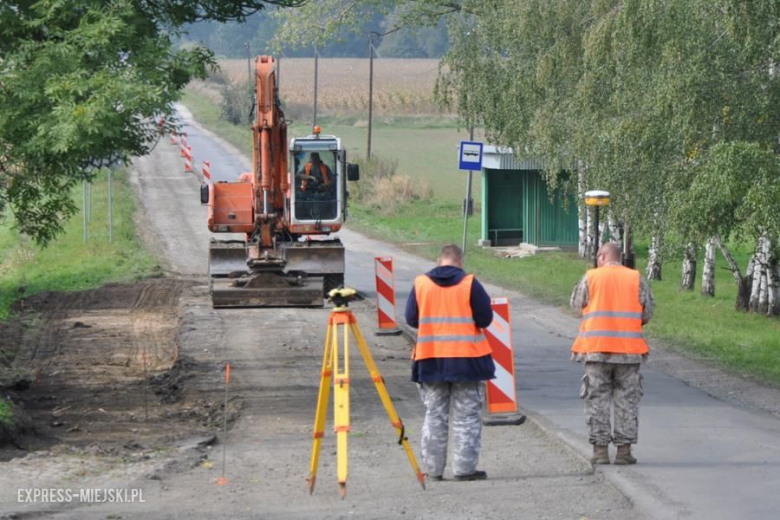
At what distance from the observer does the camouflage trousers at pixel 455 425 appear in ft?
30.6

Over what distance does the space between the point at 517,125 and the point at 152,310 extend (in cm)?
930

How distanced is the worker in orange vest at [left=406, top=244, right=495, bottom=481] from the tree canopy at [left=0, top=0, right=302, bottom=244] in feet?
13.7

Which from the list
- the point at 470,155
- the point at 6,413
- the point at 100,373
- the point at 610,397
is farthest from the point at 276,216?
the point at 610,397

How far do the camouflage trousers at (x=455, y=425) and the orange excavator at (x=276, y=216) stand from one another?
8.54 metres

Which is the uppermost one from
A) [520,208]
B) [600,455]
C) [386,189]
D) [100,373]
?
[386,189]

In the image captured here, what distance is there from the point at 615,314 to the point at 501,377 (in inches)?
86.7

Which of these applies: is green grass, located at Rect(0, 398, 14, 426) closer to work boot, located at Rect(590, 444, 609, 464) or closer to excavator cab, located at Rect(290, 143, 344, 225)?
work boot, located at Rect(590, 444, 609, 464)

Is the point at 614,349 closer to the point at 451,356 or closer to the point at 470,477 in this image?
the point at 451,356

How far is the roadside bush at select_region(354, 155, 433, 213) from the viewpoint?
47066 mm

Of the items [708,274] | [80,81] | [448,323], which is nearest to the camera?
[448,323]

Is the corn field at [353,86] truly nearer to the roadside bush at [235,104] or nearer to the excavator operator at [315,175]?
the roadside bush at [235,104]

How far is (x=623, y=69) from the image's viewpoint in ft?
62.5

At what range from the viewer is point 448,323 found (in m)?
9.26

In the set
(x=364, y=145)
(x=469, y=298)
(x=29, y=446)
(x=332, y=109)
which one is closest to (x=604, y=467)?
(x=469, y=298)
